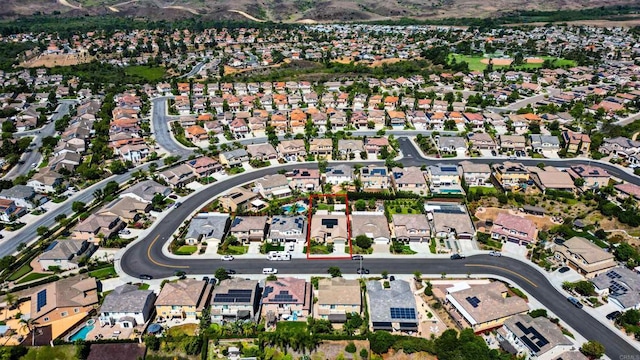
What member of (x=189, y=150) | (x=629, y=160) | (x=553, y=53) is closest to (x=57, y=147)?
(x=189, y=150)

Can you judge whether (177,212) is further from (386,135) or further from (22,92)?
(22,92)

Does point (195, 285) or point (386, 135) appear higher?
point (386, 135)

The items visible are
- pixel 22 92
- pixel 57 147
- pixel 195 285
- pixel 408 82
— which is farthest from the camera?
pixel 408 82

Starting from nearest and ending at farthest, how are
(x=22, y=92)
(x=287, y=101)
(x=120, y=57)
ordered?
(x=287, y=101) < (x=22, y=92) < (x=120, y=57)

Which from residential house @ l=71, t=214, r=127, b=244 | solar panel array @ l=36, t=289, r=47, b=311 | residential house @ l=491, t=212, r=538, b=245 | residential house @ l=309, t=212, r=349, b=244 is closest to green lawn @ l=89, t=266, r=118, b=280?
solar panel array @ l=36, t=289, r=47, b=311

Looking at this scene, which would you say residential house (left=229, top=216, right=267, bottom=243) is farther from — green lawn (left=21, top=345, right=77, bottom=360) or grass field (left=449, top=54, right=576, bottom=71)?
grass field (left=449, top=54, right=576, bottom=71)

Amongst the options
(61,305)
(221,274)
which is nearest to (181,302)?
(221,274)

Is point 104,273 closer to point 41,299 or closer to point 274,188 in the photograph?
point 41,299
